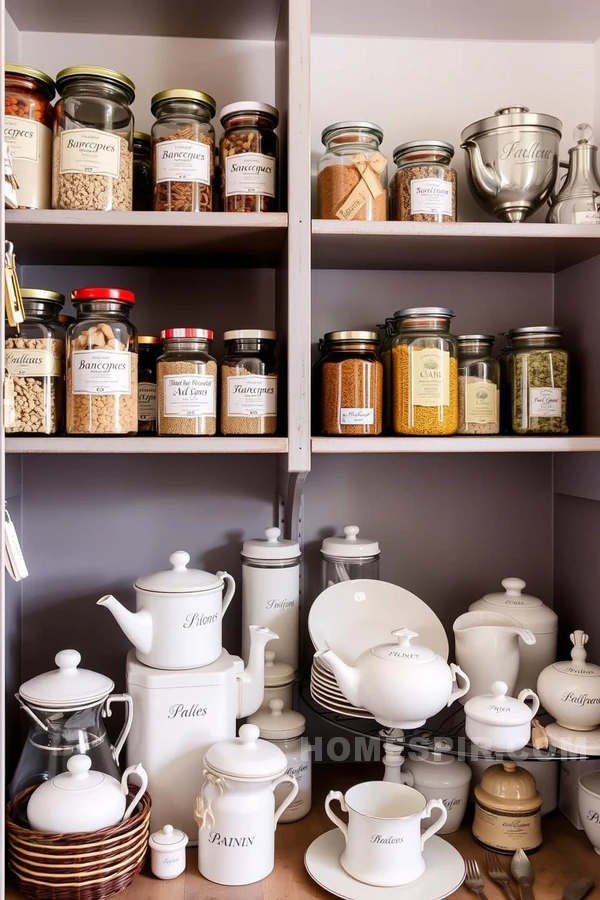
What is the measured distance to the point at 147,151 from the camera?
1.34 metres

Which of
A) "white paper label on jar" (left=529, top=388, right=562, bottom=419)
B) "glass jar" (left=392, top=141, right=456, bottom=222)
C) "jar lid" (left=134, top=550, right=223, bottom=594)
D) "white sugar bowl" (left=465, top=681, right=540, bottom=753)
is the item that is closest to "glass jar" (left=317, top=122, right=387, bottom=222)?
"glass jar" (left=392, top=141, right=456, bottom=222)

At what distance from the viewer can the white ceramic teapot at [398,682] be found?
1.14m

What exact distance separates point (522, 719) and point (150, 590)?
596 mm

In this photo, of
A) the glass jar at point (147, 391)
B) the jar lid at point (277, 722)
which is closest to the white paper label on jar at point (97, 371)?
the glass jar at point (147, 391)

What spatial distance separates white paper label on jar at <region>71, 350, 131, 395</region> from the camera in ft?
3.77

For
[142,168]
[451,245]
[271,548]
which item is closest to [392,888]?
[271,548]

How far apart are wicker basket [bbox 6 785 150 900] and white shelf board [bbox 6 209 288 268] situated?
860mm

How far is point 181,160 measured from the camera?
1.20m

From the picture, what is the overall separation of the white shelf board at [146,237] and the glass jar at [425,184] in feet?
0.72

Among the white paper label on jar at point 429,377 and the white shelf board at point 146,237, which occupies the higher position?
the white shelf board at point 146,237

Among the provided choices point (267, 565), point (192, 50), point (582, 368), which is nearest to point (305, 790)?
point (267, 565)

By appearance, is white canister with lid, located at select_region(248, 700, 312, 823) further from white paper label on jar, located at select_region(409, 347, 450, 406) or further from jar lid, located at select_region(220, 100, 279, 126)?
jar lid, located at select_region(220, 100, 279, 126)

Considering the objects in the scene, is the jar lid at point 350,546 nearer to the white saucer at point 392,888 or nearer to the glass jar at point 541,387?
the glass jar at point 541,387

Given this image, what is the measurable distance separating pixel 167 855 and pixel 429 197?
1078mm
